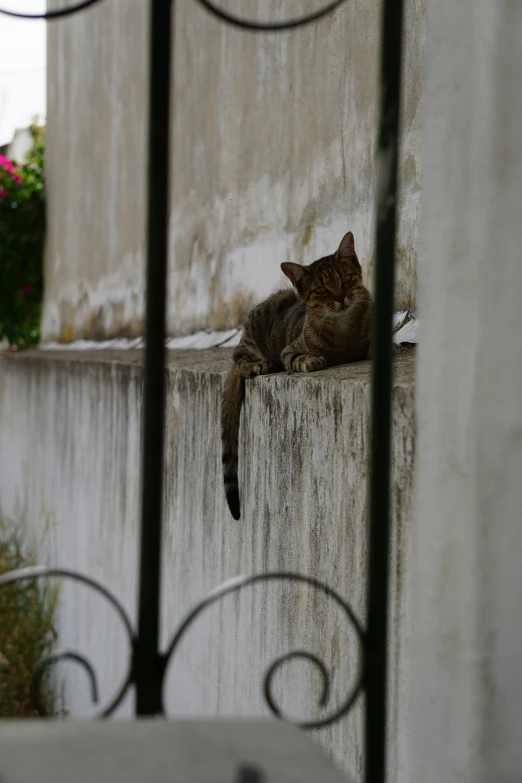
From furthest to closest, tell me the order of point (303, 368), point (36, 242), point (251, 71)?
point (36, 242) → point (251, 71) → point (303, 368)

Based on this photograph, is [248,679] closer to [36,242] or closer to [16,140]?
[36,242]

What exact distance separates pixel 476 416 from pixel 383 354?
0.12 meters

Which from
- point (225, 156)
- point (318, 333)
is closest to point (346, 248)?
point (318, 333)

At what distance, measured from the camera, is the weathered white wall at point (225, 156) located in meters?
3.17

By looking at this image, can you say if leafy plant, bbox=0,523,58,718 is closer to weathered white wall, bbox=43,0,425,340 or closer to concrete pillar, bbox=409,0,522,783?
weathered white wall, bbox=43,0,425,340

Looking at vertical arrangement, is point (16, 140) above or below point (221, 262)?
above

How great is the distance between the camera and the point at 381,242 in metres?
1.08

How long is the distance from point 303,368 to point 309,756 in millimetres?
1787

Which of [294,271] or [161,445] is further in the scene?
[294,271]

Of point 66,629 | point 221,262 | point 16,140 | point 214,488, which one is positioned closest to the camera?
point 214,488

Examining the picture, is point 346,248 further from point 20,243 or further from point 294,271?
point 20,243

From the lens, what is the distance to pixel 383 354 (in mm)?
1068

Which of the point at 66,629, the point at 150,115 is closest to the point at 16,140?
the point at 66,629

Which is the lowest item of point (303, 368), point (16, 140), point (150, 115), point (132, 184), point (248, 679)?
point (248, 679)
